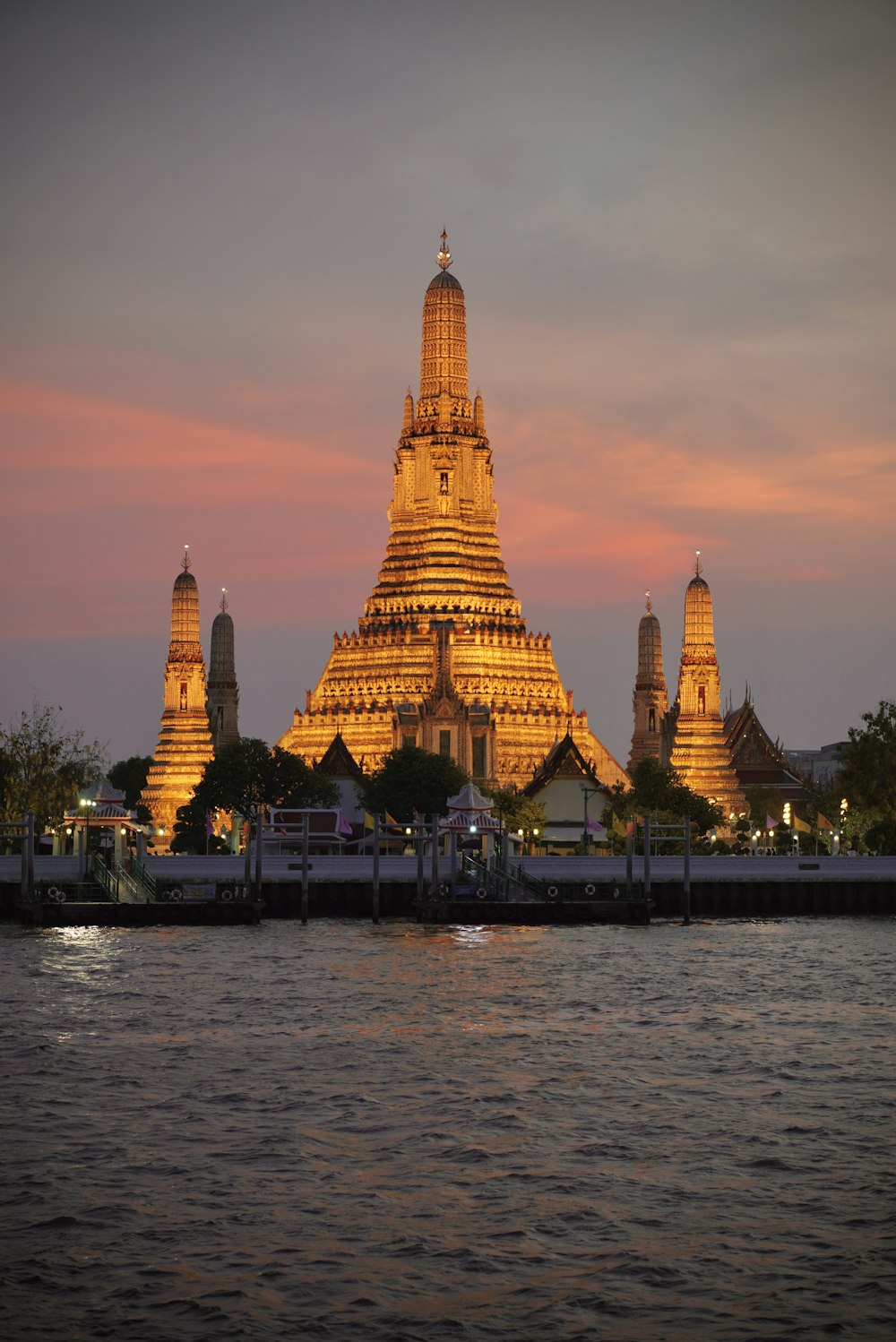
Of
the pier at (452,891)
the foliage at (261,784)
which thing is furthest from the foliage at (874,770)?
the foliage at (261,784)

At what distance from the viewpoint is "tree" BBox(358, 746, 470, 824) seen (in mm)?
146125

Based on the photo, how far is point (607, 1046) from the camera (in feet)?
178

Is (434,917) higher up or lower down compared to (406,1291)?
higher up

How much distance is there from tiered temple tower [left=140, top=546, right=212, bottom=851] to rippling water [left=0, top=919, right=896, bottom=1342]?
104069 mm

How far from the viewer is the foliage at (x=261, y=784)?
147875 mm

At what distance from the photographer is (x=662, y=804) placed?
469ft

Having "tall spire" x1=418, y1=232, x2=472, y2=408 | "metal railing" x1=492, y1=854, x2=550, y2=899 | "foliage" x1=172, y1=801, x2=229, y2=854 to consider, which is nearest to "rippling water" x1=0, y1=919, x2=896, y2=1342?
"metal railing" x1=492, y1=854, x2=550, y2=899

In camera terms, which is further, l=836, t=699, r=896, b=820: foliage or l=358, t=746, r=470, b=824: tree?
l=358, t=746, r=470, b=824: tree

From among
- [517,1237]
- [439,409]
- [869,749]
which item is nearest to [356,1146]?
[517,1237]

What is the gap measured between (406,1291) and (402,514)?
493ft

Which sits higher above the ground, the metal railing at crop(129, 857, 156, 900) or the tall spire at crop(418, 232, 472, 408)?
the tall spire at crop(418, 232, 472, 408)

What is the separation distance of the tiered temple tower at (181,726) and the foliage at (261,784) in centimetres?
2377

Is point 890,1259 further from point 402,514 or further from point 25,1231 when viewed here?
point 402,514

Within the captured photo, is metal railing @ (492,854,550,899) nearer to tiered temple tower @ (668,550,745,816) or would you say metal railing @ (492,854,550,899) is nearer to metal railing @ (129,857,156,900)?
metal railing @ (129,857,156,900)
